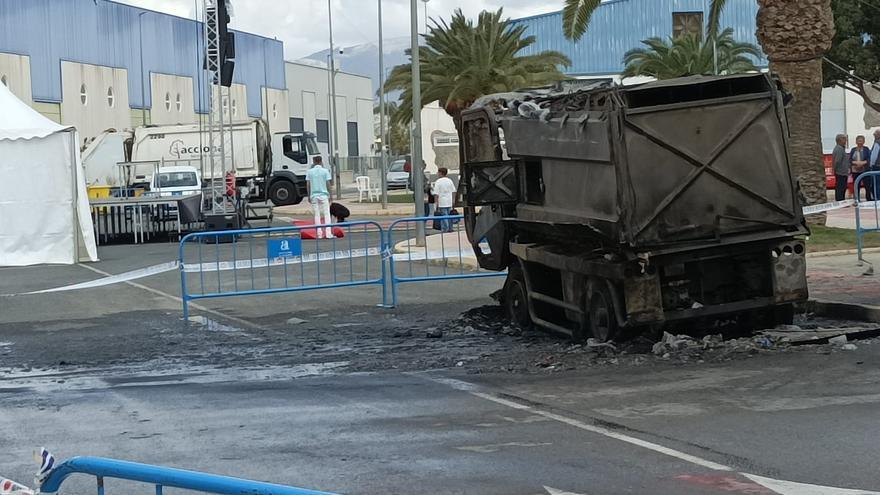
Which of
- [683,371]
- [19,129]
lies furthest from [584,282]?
[19,129]

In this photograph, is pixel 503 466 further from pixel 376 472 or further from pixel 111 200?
pixel 111 200

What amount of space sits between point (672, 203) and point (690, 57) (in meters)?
46.9

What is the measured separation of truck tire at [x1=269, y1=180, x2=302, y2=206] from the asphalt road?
34.4 meters

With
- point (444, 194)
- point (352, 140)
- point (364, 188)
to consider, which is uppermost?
point (352, 140)

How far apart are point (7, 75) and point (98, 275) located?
32902mm

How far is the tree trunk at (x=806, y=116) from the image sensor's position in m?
20.2

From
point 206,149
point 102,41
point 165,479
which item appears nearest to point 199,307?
point 165,479

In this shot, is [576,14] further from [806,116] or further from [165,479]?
[165,479]

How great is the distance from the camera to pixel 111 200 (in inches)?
1219

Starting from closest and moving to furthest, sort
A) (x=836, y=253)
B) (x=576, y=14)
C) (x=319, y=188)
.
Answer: (x=836, y=253), (x=576, y=14), (x=319, y=188)

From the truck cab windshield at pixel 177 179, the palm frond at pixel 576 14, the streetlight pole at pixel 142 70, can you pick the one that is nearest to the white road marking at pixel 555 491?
the palm frond at pixel 576 14

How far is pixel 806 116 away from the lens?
66.6 ft

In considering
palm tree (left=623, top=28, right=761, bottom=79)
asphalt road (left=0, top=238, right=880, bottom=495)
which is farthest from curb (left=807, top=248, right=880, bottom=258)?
palm tree (left=623, top=28, right=761, bottom=79)

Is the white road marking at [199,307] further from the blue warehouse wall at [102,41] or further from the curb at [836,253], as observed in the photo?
the blue warehouse wall at [102,41]
